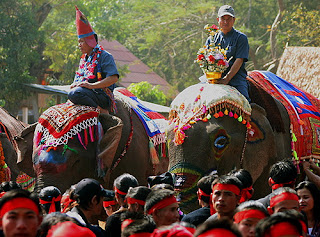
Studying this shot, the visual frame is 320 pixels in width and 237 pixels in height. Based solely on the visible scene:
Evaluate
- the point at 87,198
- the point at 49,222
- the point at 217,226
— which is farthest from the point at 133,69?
the point at 217,226

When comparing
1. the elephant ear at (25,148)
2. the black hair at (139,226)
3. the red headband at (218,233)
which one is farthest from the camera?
the elephant ear at (25,148)

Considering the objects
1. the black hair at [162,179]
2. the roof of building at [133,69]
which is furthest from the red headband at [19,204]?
the roof of building at [133,69]

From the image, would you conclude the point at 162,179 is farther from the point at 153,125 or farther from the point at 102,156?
the point at 153,125

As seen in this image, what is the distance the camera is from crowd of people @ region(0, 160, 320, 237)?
3.97 meters

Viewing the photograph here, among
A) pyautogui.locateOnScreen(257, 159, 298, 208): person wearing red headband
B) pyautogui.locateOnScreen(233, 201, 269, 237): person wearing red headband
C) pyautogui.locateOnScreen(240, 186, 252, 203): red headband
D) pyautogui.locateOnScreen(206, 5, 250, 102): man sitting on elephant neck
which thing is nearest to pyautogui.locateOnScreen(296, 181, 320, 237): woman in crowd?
pyautogui.locateOnScreen(257, 159, 298, 208): person wearing red headband

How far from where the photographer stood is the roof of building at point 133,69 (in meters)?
28.5

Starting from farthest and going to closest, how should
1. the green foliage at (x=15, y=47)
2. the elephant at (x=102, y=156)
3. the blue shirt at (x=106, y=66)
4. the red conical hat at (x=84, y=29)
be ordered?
the green foliage at (x=15, y=47)
the red conical hat at (x=84, y=29)
the blue shirt at (x=106, y=66)
the elephant at (x=102, y=156)

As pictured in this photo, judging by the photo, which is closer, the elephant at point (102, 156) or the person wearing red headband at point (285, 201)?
the person wearing red headband at point (285, 201)

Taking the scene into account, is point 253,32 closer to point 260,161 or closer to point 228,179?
point 260,161

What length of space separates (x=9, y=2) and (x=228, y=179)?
1626 cm

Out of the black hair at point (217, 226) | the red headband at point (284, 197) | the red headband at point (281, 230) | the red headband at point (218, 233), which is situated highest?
the black hair at point (217, 226)

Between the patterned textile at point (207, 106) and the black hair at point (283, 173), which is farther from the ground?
the patterned textile at point (207, 106)

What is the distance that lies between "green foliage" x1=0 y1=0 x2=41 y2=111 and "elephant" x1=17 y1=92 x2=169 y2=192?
11.5 meters

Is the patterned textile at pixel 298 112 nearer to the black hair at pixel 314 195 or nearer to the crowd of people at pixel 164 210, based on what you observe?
the crowd of people at pixel 164 210
